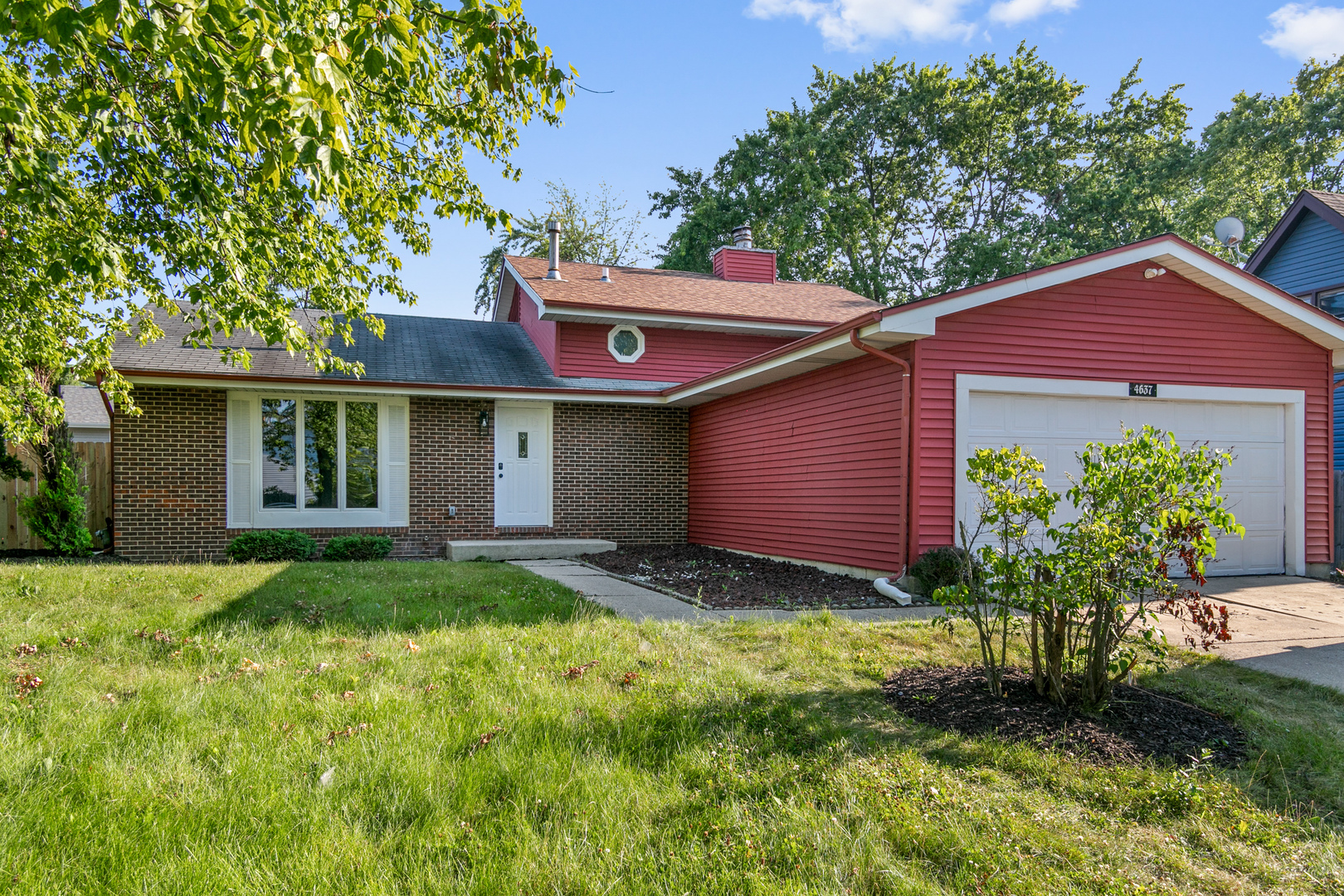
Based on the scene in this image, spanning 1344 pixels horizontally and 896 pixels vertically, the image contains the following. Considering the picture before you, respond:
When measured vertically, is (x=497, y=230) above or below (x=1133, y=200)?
below

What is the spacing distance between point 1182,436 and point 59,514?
14875 mm

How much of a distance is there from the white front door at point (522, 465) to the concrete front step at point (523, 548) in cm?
46

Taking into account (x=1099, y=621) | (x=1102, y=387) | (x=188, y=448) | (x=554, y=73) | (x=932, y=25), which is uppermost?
(x=932, y=25)

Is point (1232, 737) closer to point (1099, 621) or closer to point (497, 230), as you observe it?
point (1099, 621)

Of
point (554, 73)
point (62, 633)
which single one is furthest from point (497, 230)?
point (62, 633)

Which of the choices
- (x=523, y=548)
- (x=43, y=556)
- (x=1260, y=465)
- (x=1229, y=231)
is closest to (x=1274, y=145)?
(x=1229, y=231)

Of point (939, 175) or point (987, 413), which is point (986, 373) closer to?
point (987, 413)

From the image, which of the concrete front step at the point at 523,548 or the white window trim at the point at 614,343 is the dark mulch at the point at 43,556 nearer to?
the concrete front step at the point at 523,548

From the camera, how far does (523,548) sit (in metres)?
11.9

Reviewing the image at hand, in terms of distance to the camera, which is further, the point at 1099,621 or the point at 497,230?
the point at 497,230

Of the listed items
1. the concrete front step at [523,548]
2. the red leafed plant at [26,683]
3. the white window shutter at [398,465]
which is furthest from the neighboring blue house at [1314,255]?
the red leafed plant at [26,683]

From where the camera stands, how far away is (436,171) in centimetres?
719

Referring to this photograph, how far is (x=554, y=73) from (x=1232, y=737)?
182 inches

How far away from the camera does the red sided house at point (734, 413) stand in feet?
27.5
